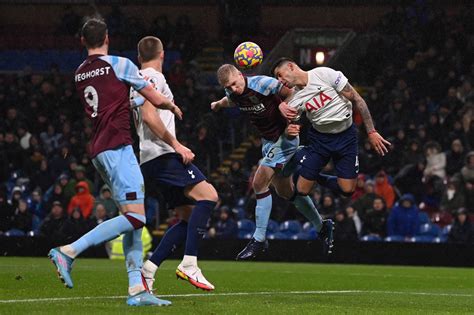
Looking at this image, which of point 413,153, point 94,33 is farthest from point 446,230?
point 94,33

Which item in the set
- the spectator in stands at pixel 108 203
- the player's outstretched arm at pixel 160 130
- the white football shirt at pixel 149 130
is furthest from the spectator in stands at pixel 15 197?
the player's outstretched arm at pixel 160 130

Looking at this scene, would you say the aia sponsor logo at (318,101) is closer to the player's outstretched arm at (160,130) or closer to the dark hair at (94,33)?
the player's outstretched arm at (160,130)

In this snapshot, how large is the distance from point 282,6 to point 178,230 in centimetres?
2526

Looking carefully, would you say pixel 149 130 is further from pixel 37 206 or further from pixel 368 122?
pixel 37 206

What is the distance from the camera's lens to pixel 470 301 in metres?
12.2

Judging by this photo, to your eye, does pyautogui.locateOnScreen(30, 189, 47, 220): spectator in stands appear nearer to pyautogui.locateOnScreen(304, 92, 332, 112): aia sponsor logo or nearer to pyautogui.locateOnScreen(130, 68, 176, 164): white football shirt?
pyautogui.locateOnScreen(304, 92, 332, 112): aia sponsor logo

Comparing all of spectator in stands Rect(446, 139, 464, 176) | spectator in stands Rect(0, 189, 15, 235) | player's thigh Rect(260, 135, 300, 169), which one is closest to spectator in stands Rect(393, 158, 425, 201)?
spectator in stands Rect(446, 139, 464, 176)

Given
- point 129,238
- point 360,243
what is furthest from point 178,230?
point 360,243

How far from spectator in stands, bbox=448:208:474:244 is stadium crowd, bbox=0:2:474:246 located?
0.08 ft

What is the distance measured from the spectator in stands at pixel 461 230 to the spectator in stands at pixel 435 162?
1608 mm

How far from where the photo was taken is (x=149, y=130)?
11156 mm

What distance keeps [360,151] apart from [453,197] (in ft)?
10.0

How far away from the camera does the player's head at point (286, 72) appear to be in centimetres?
1348

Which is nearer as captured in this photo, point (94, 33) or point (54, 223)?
point (94, 33)
